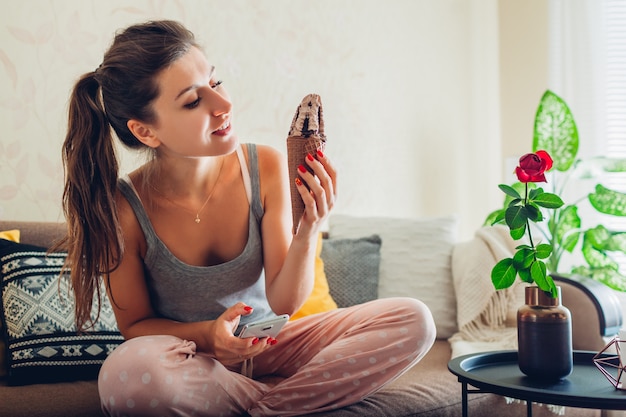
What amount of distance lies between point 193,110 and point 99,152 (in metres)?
0.25

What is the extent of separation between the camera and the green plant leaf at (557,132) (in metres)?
3.14

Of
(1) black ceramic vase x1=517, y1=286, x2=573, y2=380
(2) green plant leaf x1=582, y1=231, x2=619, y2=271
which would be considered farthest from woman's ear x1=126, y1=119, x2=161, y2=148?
(2) green plant leaf x1=582, y1=231, x2=619, y2=271

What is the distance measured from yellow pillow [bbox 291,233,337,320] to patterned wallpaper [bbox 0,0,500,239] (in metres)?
0.67

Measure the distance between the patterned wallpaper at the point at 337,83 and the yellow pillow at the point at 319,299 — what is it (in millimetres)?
674

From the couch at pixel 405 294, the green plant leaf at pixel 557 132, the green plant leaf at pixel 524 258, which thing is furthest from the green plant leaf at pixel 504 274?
the green plant leaf at pixel 557 132

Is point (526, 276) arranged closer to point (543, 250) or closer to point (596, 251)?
point (543, 250)

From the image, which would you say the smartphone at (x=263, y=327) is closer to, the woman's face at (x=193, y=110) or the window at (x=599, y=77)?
the woman's face at (x=193, y=110)

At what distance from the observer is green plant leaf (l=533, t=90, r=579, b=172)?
10.3 ft

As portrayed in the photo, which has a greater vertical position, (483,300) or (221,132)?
(221,132)

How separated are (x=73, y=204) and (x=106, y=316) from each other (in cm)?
44

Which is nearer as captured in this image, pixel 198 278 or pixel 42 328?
pixel 198 278

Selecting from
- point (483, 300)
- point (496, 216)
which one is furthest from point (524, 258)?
point (483, 300)

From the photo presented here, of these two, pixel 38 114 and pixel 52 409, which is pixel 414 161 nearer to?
pixel 38 114

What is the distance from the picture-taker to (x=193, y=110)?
5.60 feet
